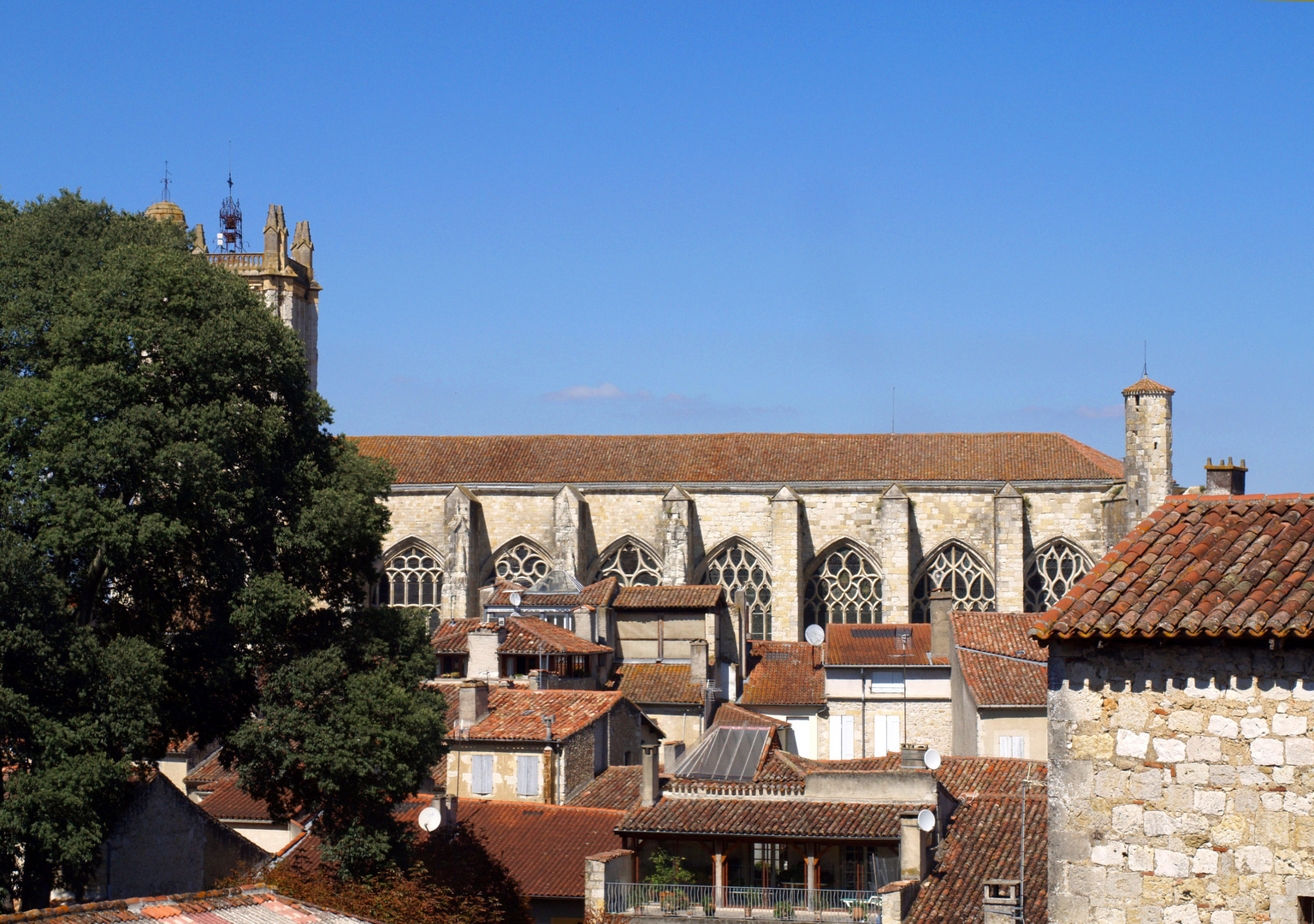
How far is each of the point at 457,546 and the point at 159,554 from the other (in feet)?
91.3

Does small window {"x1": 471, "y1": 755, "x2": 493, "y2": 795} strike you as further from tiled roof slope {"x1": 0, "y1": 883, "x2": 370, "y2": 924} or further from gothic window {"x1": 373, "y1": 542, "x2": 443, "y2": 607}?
A: gothic window {"x1": 373, "y1": 542, "x2": 443, "y2": 607}

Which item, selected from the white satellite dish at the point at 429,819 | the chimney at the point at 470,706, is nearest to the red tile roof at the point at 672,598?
the chimney at the point at 470,706

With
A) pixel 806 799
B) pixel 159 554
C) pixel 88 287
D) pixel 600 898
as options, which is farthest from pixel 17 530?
pixel 806 799

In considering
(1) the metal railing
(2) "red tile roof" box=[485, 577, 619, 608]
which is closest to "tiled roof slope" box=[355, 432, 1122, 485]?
(2) "red tile roof" box=[485, 577, 619, 608]

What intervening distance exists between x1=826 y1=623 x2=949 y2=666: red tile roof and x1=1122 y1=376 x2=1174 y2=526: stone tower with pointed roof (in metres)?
9.12

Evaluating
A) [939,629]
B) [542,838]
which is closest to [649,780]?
[542,838]

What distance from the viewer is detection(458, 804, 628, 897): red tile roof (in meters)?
26.4

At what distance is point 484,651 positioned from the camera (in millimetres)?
40625

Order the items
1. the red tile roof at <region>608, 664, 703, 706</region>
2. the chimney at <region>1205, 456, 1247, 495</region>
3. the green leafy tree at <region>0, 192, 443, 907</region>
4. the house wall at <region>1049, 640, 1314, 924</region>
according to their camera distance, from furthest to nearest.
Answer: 1. the red tile roof at <region>608, 664, 703, 706</region>
2. the green leafy tree at <region>0, 192, 443, 907</region>
3. the chimney at <region>1205, 456, 1247, 495</region>
4. the house wall at <region>1049, 640, 1314, 924</region>

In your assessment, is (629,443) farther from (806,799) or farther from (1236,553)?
(1236,553)

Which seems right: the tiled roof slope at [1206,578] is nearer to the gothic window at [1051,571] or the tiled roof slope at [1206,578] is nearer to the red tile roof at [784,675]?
the red tile roof at [784,675]

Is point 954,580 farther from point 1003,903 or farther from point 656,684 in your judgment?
point 1003,903

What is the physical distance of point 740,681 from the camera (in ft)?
146

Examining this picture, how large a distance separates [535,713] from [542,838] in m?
5.54
